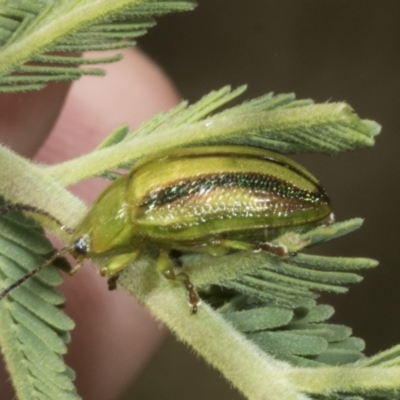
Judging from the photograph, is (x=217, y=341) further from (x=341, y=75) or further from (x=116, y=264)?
(x=341, y=75)

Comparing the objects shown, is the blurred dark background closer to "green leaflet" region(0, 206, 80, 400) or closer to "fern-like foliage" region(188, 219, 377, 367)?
"fern-like foliage" region(188, 219, 377, 367)

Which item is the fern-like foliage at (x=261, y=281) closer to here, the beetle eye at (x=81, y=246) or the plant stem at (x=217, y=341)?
the plant stem at (x=217, y=341)

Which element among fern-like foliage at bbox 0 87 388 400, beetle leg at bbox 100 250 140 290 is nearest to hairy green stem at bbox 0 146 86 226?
fern-like foliage at bbox 0 87 388 400

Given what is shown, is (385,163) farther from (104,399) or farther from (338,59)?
(104,399)

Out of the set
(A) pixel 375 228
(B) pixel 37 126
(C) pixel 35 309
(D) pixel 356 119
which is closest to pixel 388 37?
(A) pixel 375 228

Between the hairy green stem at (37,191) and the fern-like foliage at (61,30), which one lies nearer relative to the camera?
the fern-like foliage at (61,30)

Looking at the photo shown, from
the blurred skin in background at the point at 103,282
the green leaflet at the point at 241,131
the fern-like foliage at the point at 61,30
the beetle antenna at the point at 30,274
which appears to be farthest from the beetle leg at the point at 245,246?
the blurred skin in background at the point at 103,282
